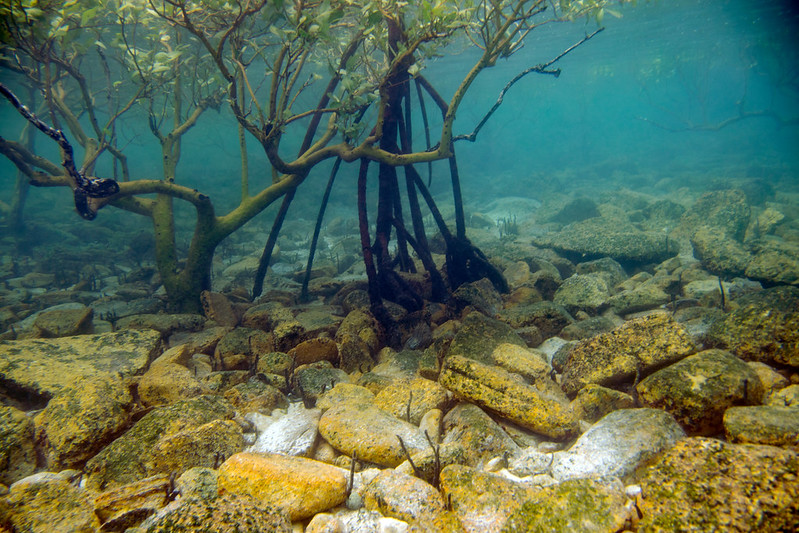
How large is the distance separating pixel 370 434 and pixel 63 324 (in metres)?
4.58

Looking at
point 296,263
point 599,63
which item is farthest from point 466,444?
point 599,63

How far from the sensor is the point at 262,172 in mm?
23547

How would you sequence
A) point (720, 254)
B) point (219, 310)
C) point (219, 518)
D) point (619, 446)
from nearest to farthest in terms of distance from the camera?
point (219, 518)
point (619, 446)
point (219, 310)
point (720, 254)

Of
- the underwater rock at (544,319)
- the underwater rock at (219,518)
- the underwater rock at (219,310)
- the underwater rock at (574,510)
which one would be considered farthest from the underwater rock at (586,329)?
the underwater rock at (219,310)

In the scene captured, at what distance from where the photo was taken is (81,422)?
2.29 m

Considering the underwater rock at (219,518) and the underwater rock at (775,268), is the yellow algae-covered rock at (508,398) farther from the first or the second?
the underwater rock at (775,268)

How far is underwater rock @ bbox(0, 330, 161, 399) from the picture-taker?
2.95 m

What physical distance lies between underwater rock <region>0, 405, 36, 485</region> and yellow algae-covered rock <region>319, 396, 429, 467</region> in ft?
5.95

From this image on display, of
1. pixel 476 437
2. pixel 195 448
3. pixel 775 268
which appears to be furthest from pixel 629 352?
pixel 775 268

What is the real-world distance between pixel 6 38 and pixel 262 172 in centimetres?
2098

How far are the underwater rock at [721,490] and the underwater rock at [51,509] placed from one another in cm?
257

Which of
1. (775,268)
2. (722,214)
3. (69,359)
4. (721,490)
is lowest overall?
(722,214)

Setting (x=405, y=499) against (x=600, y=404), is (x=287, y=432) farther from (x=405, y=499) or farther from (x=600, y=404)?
(x=600, y=404)

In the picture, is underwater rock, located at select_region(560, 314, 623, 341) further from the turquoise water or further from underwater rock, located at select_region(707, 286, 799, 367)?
the turquoise water
